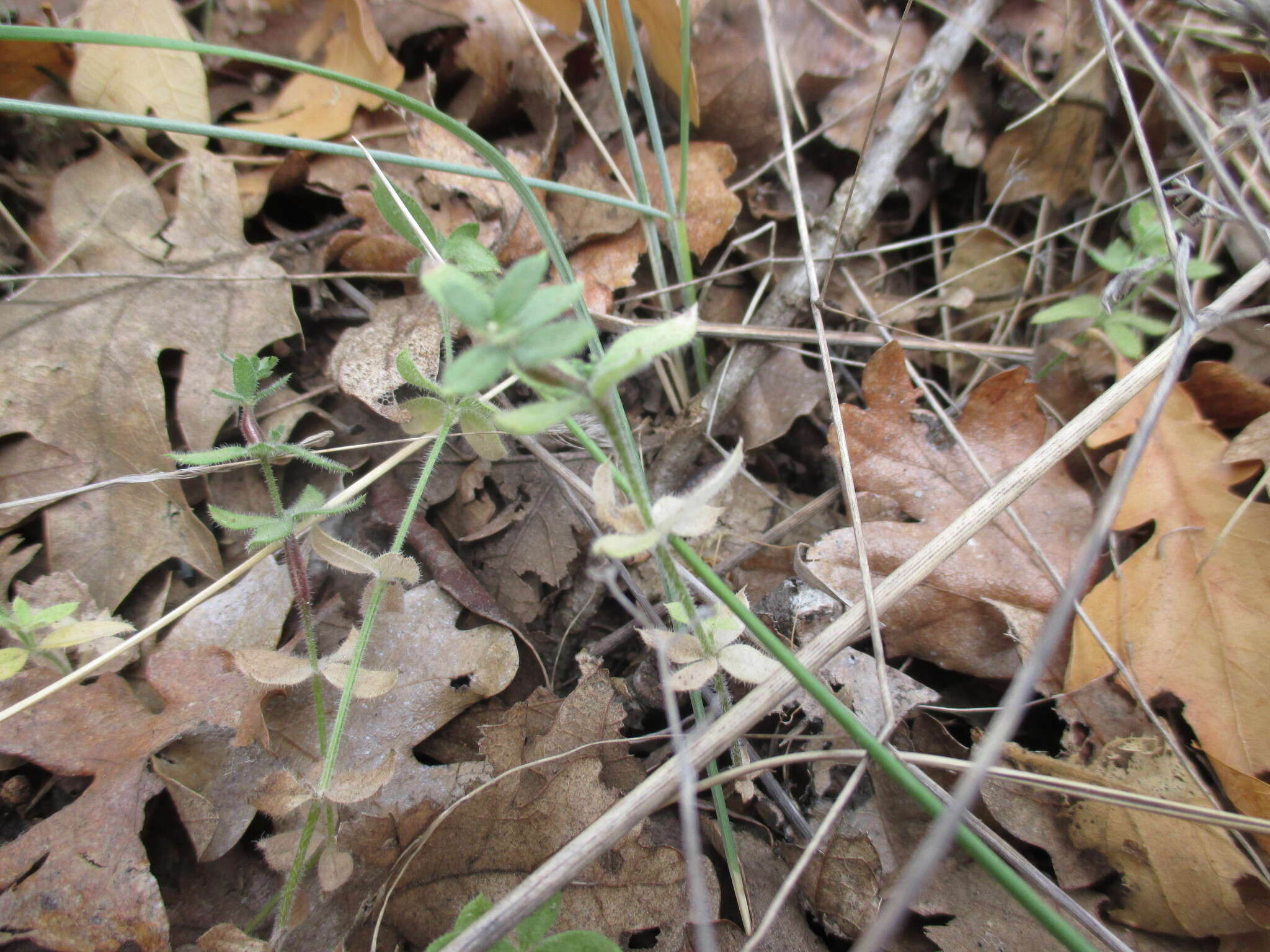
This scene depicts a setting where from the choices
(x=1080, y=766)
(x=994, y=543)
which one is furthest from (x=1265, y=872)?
(x=994, y=543)

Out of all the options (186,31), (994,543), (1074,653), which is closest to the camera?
(1074,653)

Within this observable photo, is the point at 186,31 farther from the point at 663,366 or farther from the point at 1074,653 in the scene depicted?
the point at 1074,653

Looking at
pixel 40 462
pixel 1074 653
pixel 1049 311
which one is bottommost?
pixel 40 462

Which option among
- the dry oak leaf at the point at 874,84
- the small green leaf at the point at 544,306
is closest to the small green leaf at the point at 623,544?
the small green leaf at the point at 544,306

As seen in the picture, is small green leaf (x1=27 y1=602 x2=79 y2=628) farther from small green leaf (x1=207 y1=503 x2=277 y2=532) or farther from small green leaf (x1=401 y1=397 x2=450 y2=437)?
small green leaf (x1=401 y1=397 x2=450 y2=437)

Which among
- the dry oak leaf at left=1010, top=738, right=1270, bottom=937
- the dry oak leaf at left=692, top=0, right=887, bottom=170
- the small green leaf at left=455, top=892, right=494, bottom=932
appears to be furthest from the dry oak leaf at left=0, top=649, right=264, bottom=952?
the dry oak leaf at left=692, top=0, right=887, bottom=170

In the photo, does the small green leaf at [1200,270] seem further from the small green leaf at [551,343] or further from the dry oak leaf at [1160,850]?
the small green leaf at [551,343]
